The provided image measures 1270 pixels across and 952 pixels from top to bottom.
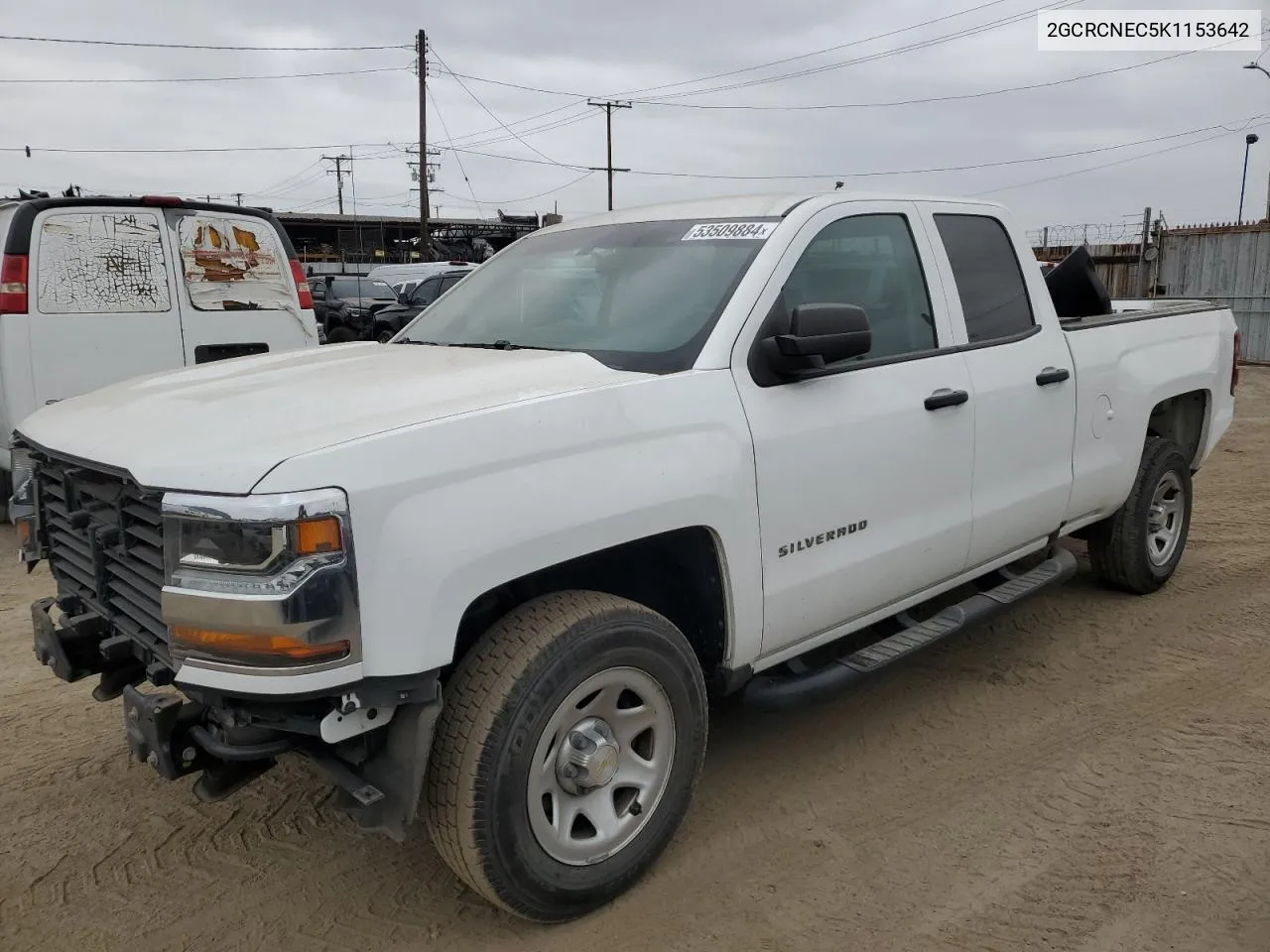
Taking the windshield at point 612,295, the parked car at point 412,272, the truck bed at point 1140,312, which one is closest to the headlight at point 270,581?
the windshield at point 612,295

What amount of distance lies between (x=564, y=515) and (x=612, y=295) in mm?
1228

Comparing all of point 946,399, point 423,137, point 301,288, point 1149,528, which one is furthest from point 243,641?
point 423,137

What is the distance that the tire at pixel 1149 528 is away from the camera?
5223 mm

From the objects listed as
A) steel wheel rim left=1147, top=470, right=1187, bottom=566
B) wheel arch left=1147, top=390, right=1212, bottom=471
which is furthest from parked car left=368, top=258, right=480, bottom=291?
steel wheel rim left=1147, top=470, right=1187, bottom=566

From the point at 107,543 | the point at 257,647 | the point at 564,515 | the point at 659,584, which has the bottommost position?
the point at 659,584

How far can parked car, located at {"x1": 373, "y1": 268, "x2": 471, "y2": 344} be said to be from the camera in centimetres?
A: 1474

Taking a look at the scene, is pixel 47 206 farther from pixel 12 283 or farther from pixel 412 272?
pixel 412 272

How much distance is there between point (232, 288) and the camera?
686 centimetres

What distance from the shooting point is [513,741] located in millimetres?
2518

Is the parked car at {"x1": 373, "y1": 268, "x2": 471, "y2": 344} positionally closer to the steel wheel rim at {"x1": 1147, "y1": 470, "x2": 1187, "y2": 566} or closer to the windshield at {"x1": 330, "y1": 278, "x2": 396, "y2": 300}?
the windshield at {"x1": 330, "y1": 278, "x2": 396, "y2": 300}

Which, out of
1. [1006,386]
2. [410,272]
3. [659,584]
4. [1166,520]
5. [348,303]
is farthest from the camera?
[410,272]

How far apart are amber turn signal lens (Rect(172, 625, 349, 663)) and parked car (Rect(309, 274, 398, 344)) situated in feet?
Result: 39.8

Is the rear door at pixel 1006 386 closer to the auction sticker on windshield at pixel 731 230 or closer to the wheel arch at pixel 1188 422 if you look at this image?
the auction sticker on windshield at pixel 731 230

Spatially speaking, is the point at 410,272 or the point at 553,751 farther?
the point at 410,272
